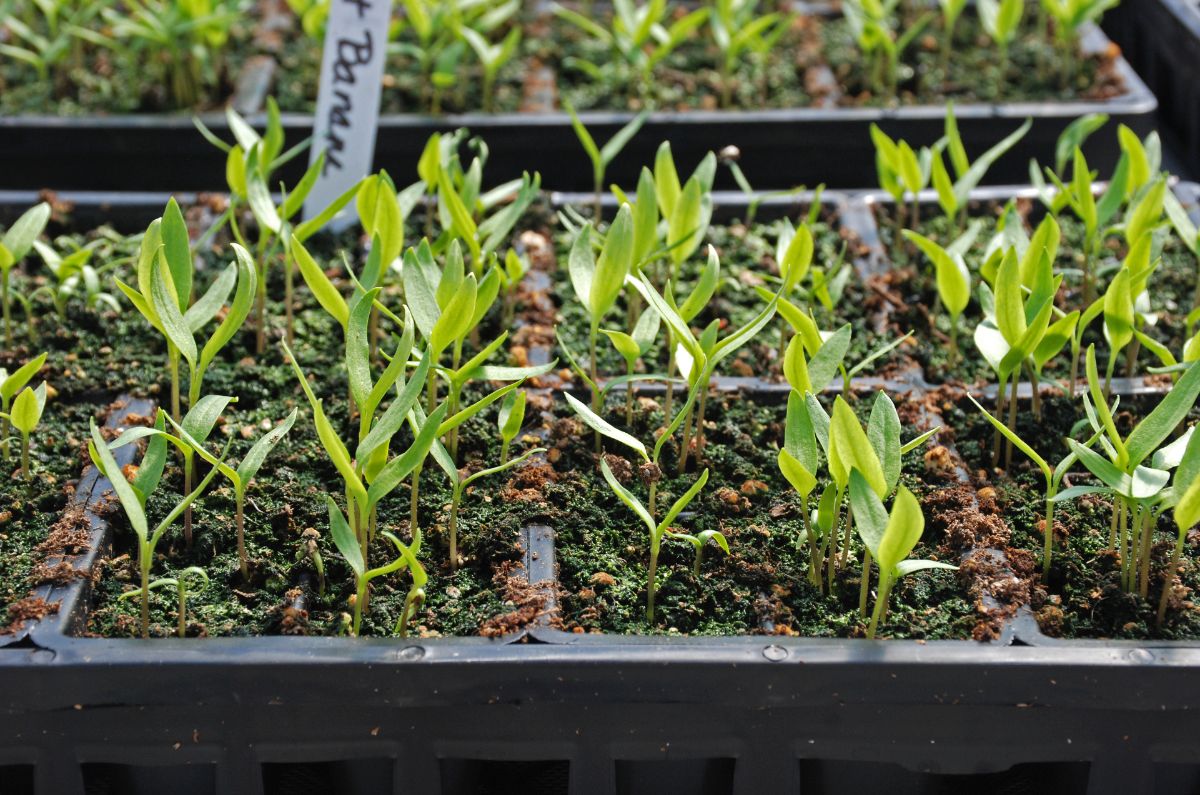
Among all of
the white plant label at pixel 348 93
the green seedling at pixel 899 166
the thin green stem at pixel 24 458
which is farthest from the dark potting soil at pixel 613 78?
the thin green stem at pixel 24 458

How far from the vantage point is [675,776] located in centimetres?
111

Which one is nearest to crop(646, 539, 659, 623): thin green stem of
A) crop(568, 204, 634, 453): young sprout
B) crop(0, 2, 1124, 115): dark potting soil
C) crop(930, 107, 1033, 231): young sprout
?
crop(568, 204, 634, 453): young sprout

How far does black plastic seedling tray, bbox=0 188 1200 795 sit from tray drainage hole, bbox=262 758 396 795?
1 cm

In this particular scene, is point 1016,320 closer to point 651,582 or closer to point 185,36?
point 651,582

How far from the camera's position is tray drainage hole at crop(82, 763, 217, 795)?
109 centimetres

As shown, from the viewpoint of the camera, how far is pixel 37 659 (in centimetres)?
104

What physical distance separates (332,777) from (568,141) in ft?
3.90

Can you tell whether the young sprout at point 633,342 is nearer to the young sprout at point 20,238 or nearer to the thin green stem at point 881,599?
the thin green stem at point 881,599

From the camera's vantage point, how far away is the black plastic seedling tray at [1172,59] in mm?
2189

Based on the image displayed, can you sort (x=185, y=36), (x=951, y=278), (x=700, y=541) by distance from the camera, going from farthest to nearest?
1. (x=185, y=36)
2. (x=951, y=278)
3. (x=700, y=541)

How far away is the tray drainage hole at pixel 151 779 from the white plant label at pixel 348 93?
2.72 feet

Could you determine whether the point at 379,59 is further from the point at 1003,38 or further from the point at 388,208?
the point at 1003,38

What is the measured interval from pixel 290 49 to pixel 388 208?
1119mm

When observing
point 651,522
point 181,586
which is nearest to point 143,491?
point 181,586
